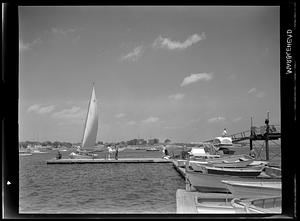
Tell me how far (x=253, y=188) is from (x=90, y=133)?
1997 cm

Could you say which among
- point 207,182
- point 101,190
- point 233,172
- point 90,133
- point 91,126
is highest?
point 91,126

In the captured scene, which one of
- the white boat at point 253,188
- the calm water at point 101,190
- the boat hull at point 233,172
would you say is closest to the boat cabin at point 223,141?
the calm water at point 101,190

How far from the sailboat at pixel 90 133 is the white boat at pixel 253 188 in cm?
1880

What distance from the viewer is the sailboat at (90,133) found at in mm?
25766

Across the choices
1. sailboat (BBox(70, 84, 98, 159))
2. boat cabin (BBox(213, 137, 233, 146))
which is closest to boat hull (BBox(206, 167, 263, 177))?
boat cabin (BBox(213, 137, 233, 146))

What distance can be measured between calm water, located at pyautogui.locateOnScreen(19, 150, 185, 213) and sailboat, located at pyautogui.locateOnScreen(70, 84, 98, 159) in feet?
12.8

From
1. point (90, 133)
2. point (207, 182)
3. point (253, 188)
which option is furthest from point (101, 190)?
point (90, 133)

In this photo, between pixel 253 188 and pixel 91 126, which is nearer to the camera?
pixel 253 188

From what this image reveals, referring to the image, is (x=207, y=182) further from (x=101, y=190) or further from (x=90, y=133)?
(x=90, y=133)

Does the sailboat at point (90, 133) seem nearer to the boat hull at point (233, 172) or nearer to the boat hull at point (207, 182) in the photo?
the boat hull at point (233, 172)

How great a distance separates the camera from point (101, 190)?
49.2ft

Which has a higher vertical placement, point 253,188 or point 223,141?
point 223,141
